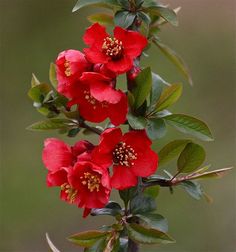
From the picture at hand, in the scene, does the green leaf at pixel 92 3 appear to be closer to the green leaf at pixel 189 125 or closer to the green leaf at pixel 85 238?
the green leaf at pixel 189 125

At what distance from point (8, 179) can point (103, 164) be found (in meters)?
2.60

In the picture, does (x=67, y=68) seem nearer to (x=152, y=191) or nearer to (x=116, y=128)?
(x=116, y=128)

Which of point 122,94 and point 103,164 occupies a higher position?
point 122,94

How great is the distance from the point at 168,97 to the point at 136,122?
109 millimetres

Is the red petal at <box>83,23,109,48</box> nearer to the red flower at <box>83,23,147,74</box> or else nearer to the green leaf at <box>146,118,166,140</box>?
the red flower at <box>83,23,147,74</box>

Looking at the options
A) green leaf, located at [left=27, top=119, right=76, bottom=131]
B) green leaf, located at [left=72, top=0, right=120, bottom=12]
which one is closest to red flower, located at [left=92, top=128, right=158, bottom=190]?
green leaf, located at [left=27, top=119, right=76, bottom=131]

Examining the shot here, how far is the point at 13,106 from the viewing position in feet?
12.4

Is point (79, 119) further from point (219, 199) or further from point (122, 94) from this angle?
point (219, 199)

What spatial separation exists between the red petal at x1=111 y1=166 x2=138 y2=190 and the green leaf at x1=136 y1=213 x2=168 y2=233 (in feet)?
0.20

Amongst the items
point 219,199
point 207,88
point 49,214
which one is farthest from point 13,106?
point 219,199

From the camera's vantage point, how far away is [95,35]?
101 centimetres

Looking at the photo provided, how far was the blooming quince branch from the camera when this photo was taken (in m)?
0.97

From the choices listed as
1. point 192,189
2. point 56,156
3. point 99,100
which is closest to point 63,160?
point 56,156

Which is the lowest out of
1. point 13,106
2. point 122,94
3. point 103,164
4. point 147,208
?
point 13,106
